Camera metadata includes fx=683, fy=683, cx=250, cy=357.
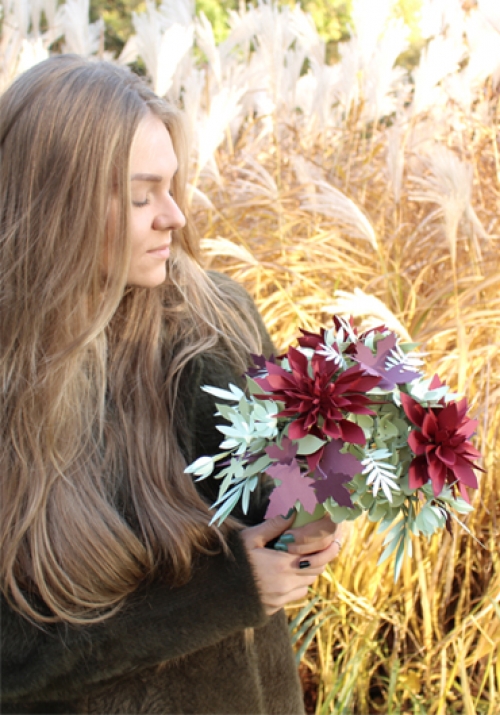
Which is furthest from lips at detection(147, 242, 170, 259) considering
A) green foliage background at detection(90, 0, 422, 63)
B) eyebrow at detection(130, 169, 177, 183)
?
green foliage background at detection(90, 0, 422, 63)

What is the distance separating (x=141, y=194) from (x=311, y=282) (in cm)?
100

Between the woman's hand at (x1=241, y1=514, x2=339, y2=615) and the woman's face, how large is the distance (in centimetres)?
48

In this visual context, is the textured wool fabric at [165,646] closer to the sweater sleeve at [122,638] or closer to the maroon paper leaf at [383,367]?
the sweater sleeve at [122,638]

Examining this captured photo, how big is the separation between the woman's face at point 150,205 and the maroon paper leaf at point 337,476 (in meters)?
0.53

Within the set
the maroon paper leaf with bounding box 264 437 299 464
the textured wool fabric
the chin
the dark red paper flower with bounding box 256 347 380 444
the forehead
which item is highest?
the forehead

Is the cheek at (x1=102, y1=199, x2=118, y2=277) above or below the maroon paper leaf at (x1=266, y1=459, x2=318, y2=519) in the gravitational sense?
above

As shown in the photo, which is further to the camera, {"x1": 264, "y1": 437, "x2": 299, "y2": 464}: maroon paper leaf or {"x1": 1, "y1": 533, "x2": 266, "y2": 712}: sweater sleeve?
{"x1": 1, "y1": 533, "x2": 266, "y2": 712}: sweater sleeve

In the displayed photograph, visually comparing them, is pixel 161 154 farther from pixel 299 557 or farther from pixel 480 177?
pixel 480 177

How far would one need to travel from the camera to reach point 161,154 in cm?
117

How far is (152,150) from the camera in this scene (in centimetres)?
116

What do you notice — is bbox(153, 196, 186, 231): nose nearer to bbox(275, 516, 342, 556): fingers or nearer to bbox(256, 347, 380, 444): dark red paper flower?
bbox(256, 347, 380, 444): dark red paper flower

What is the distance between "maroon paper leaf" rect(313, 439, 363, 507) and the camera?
842 millimetres

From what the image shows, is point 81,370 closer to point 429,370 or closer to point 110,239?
point 110,239

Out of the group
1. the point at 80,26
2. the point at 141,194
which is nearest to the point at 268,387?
the point at 141,194
